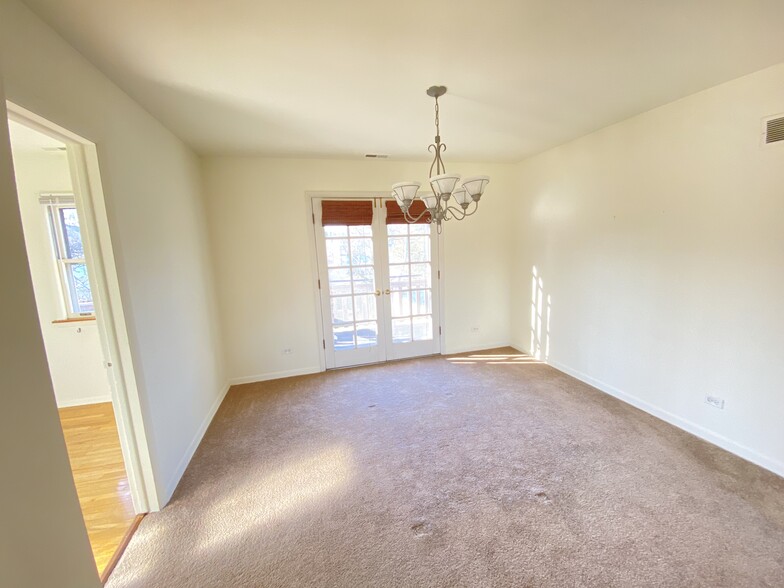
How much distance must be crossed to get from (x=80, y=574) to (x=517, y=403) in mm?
2975

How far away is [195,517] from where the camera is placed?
1904 mm

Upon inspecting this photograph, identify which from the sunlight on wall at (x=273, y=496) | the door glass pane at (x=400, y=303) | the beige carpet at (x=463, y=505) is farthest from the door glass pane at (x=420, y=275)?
the sunlight on wall at (x=273, y=496)

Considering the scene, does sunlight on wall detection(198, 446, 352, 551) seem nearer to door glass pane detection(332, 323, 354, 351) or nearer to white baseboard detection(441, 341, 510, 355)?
door glass pane detection(332, 323, 354, 351)

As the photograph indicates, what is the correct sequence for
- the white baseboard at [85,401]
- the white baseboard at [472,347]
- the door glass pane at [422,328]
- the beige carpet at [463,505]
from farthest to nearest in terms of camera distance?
1. the white baseboard at [472,347]
2. the door glass pane at [422,328]
3. the white baseboard at [85,401]
4. the beige carpet at [463,505]

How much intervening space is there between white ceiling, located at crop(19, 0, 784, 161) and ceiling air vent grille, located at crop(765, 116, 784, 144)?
0.33 m

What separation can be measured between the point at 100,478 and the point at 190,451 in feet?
1.78

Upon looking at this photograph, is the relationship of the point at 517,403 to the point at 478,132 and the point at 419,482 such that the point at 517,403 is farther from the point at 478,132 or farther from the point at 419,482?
the point at 478,132

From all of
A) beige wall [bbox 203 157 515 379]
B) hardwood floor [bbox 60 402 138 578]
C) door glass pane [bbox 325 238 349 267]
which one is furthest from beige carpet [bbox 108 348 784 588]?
door glass pane [bbox 325 238 349 267]

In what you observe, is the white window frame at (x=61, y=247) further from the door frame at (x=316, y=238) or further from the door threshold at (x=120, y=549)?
the door threshold at (x=120, y=549)

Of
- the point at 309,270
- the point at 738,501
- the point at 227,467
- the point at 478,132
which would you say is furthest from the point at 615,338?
the point at 227,467

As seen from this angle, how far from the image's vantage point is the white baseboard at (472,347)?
4.47 metres

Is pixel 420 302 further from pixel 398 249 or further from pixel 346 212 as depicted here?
pixel 346 212

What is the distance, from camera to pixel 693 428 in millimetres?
2496

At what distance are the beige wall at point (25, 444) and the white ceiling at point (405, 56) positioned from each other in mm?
795
